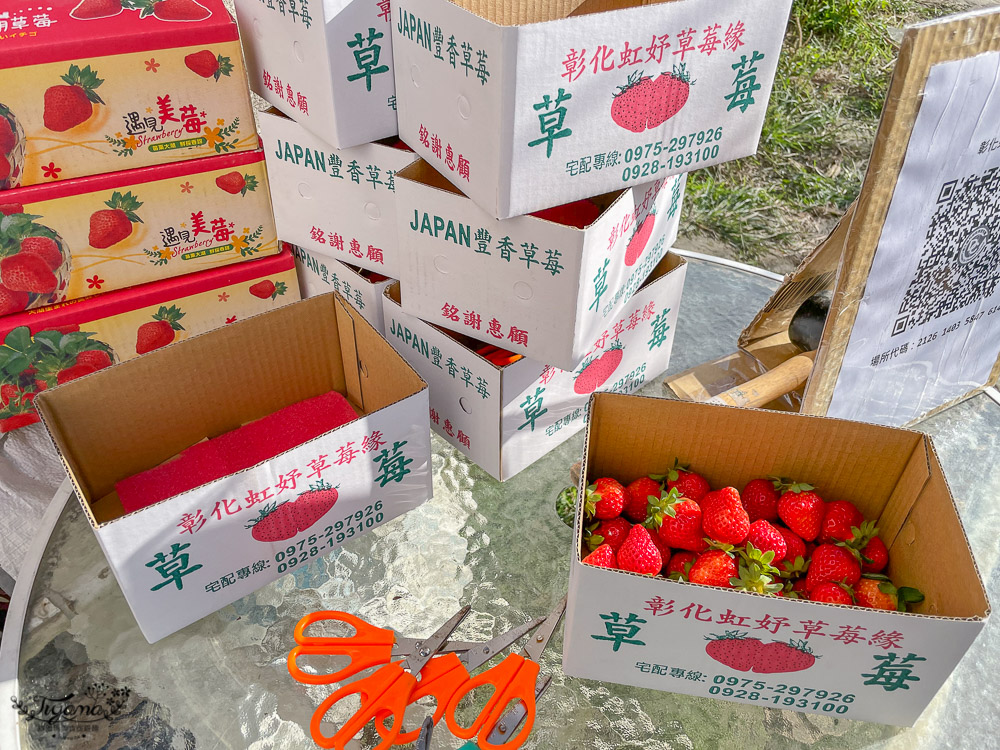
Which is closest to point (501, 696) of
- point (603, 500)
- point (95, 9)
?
point (603, 500)

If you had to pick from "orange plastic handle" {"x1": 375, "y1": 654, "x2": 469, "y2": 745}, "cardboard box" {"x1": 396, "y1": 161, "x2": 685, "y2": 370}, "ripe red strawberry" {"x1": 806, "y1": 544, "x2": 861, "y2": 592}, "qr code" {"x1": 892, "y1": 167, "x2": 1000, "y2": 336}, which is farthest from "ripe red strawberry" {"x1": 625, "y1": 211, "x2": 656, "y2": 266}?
"orange plastic handle" {"x1": 375, "y1": 654, "x2": 469, "y2": 745}

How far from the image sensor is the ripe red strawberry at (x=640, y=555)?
33.1 inches

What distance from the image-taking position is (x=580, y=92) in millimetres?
846

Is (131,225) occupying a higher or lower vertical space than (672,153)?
lower

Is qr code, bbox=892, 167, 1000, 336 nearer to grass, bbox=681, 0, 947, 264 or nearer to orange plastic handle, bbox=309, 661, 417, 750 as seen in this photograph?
orange plastic handle, bbox=309, 661, 417, 750

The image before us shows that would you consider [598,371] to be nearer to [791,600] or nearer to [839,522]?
[839,522]

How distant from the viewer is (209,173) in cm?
129

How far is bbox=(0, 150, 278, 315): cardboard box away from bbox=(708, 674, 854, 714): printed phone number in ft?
3.35

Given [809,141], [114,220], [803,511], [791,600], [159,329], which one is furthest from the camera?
[809,141]

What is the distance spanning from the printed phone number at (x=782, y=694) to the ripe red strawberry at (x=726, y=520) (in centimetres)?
15

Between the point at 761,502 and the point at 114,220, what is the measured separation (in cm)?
104

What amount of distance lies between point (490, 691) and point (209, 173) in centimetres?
91

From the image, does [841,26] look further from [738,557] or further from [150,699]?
[150,699]

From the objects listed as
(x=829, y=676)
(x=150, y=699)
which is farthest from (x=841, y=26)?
(x=150, y=699)
